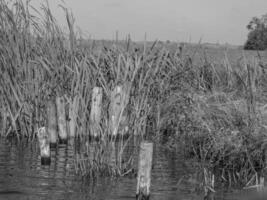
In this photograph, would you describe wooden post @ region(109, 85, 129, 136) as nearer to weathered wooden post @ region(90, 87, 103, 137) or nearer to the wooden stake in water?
the wooden stake in water

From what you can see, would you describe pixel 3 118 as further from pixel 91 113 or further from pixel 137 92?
pixel 137 92

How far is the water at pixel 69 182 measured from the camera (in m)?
9.14

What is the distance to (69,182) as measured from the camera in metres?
9.92

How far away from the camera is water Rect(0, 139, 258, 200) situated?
914 centimetres

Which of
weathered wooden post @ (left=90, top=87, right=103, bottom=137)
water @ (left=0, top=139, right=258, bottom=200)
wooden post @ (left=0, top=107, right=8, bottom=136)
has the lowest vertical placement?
water @ (left=0, top=139, right=258, bottom=200)

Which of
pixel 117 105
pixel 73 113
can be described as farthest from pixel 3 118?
pixel 117 105

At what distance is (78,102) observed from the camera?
1345 centimetres

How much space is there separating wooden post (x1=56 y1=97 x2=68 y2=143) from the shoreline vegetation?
148mm

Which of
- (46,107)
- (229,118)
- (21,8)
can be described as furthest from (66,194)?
(21,8)

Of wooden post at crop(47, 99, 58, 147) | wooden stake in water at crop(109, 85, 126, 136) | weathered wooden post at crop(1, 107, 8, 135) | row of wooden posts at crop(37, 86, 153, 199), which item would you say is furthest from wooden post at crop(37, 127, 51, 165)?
weathered wooden post at crop(1, 107, 8, 135)

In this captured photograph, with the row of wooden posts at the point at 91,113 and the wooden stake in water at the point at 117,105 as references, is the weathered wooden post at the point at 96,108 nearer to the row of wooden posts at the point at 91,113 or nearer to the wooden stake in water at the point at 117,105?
the row of wooden posts at the point at 91,113

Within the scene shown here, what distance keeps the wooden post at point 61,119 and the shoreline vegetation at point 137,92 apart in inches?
5.8

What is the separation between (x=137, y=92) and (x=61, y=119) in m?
1.86

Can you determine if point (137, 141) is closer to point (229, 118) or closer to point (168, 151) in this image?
point (168, 151)
